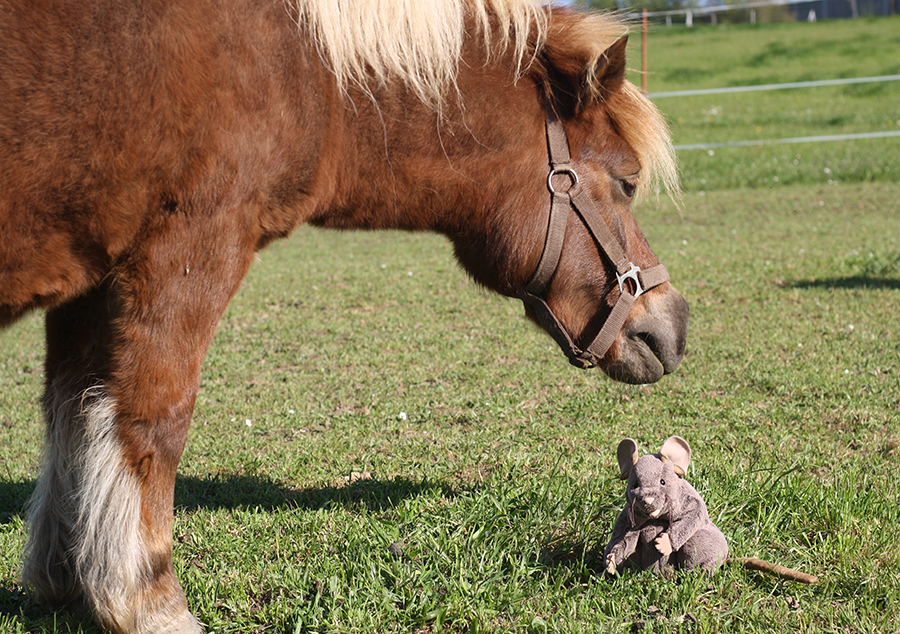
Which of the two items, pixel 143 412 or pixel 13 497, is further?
pixel 13 497

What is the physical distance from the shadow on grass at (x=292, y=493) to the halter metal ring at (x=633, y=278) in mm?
1118

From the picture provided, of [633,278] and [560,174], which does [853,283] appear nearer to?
[633,278]

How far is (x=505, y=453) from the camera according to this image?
12.2 ft

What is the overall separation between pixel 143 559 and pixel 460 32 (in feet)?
5.85

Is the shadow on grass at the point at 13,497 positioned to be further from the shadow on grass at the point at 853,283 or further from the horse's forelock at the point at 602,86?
the shadow on grass at the point at 853,283

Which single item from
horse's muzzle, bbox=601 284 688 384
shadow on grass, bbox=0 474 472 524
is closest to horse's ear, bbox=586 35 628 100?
horse's muzzle, bbox=601 284 688 384

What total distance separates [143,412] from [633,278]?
5.20 ft

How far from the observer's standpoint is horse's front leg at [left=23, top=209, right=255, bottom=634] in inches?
81.9

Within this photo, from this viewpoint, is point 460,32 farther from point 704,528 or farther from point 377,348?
point 377,348

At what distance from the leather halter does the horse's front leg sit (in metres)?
0.97

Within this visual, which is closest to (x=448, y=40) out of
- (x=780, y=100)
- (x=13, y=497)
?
(x=13, y=497)

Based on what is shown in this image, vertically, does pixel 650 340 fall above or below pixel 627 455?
above

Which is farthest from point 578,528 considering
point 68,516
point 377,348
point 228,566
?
point 377,348

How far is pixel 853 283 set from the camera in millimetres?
6742
